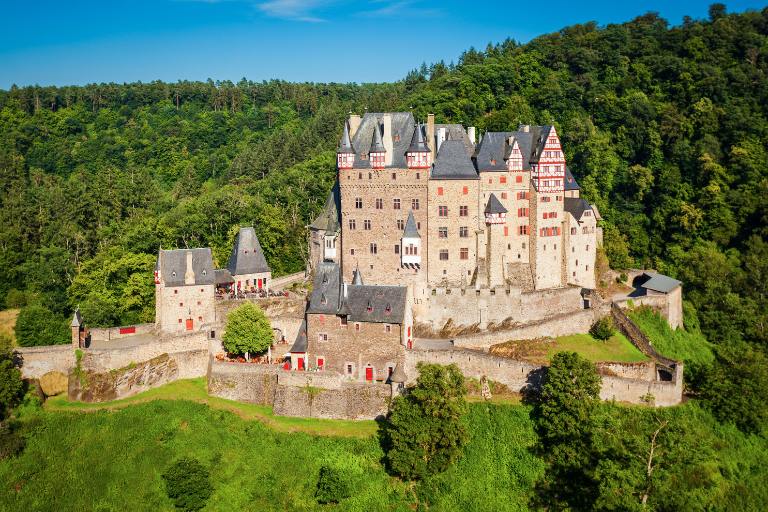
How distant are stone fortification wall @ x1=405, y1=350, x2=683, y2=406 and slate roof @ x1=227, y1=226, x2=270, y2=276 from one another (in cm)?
1637

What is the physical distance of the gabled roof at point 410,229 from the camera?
48188mm

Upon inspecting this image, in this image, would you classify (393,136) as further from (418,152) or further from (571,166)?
(571,166)

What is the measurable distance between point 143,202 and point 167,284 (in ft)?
122

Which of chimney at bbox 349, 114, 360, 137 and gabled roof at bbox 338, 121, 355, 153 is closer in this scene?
gabled roof at bbox 338, 121, 355, 153

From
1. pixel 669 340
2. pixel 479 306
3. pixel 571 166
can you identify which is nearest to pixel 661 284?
pixel 669 340

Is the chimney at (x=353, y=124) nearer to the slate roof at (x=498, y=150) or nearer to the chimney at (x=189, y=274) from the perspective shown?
the slate roof at (x=498, y=150)

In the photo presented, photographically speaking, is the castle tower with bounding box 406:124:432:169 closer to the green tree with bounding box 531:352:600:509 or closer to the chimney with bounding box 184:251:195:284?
the chimney with bounding box 184:251:195:284

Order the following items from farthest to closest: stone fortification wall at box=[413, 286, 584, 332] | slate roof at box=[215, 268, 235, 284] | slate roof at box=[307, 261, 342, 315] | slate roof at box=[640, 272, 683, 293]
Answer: slate roof at box=[640, 272, 683, 293] < slate roof at box=[215, 268, 235, 284] < stone fortification wall at box=[413, 286, 584, 332] < slate roof at box=[307, 261, 342, 315]

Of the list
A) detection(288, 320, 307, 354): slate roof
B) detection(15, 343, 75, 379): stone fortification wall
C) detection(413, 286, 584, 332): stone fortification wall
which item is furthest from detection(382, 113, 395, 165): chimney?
detection(15, 343, 75, 379): stone fortification wall

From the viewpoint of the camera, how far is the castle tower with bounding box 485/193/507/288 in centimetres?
4916

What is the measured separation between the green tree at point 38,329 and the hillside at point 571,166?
2.53 meters

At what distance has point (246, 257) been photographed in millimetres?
53844

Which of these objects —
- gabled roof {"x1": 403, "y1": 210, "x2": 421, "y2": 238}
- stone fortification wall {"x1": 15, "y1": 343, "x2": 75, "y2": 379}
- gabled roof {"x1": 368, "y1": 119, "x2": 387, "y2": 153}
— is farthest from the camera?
gabled roof {"x1": 368, "y1": 119, "x2": 387, "y2": 153}

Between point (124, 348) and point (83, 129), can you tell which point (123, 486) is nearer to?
point (124, 348)
